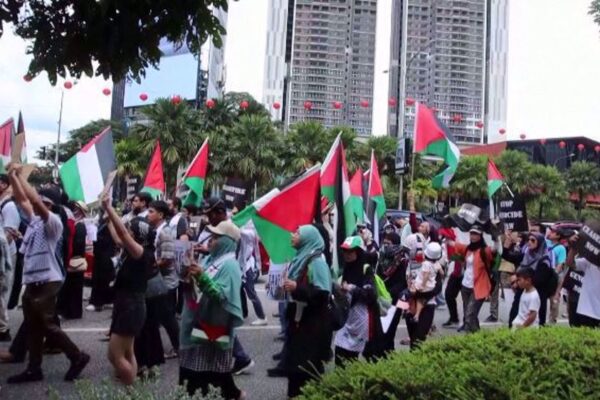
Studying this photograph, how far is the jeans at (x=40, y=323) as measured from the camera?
5.77 metres

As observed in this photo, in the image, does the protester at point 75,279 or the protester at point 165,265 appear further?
the protester at point 75,279

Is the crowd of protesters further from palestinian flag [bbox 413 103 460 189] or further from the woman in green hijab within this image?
palestinian flag [bbox 413 103 460 189]

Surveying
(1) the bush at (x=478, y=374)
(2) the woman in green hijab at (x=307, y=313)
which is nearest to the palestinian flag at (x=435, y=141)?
(2) the woman in green hijab at (x=307, y=313)

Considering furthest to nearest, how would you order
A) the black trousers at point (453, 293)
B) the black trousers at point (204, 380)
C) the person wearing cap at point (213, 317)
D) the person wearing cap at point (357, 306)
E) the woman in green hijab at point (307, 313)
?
the black trousers at point (453, 293) < the person wearing cap at point (357, 306) < the woman in green hijab at point (307, 313) < the black trousers at point (204, 380) < the person wearing cap at point (213, 317)

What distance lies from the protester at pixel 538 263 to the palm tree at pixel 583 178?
43177 millimetres

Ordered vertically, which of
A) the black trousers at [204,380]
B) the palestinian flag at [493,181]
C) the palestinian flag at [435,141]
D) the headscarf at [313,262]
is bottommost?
the black trousers at [204,380]

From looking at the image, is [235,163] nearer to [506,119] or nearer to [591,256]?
[591,256]

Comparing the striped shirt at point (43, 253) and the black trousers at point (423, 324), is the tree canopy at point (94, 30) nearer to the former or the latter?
the striped shirt at point (43, 253)

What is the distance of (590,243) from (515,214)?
3.41 m

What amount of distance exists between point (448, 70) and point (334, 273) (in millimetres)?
71113

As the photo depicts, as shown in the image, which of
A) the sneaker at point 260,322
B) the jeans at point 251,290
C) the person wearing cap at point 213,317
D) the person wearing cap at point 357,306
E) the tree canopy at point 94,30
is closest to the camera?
the tree canopy at point 94,30

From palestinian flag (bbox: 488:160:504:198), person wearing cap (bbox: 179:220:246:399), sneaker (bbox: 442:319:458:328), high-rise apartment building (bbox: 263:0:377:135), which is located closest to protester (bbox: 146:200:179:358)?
person wearing cap (bbox: 179:220:246:399)

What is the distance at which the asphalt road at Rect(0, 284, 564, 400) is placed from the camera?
221 inches

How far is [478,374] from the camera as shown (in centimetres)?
280
